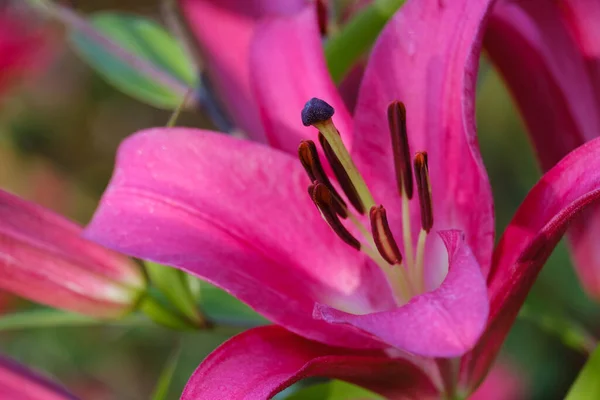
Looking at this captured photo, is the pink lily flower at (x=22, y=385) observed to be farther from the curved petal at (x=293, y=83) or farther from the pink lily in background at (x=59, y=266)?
the curved petal at (x=293, y=83)

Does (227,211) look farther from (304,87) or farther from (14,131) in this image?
(14,131)

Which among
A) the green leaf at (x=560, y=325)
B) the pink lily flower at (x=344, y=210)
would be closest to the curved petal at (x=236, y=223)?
the pink lily flower at (x=344, y=210)

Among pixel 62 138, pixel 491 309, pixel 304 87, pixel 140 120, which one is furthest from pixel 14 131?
pixel 491 309

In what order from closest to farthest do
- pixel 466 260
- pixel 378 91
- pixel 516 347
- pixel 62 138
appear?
pixel 466 260
pixel 378 91
pixel 516 347
pixel 62 138

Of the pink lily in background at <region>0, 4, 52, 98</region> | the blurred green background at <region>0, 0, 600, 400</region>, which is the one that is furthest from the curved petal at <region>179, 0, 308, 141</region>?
the pink lily in background at <region>0, 4, 52, 98</region>

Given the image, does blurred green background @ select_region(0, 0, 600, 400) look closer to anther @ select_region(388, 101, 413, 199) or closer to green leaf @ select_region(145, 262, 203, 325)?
green leaf @ select_region(145, 262, 203, 325)

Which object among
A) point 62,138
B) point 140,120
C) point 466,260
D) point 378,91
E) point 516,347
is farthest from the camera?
point 140,120

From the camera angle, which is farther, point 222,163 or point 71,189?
point 71,189

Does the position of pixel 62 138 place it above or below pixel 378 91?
above
